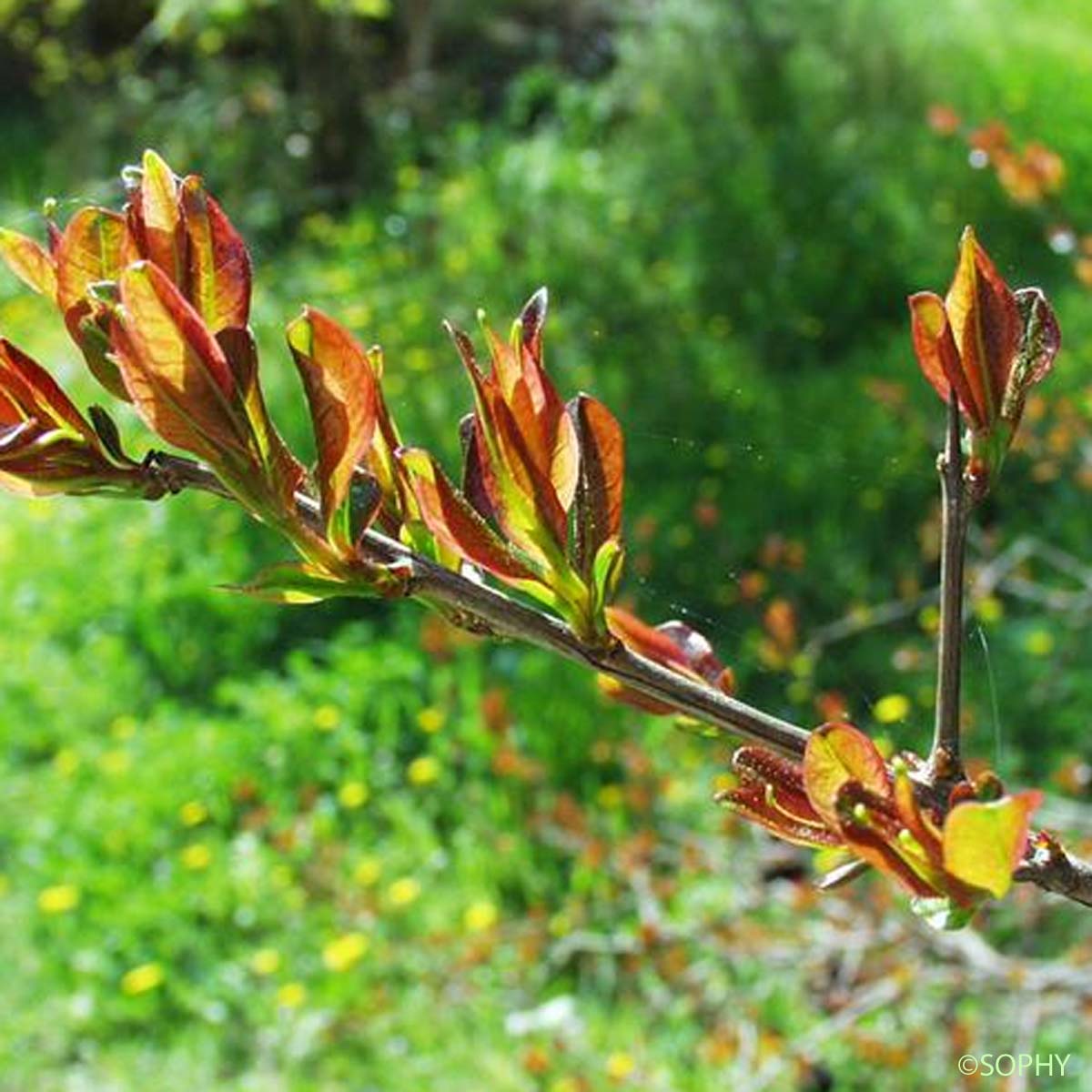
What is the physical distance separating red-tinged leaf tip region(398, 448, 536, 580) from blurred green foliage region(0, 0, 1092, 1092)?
43 cm

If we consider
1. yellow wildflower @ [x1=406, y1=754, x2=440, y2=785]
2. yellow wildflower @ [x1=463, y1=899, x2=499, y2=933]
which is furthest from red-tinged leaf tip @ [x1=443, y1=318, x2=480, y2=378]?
yellow wildflower @ [x1=406, y1=754, x2=440, y2=785]

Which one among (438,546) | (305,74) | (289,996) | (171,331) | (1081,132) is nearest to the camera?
(171,331)

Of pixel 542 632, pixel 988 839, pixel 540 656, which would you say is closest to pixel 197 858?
pixel 540 656

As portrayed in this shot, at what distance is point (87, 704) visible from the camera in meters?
3.72

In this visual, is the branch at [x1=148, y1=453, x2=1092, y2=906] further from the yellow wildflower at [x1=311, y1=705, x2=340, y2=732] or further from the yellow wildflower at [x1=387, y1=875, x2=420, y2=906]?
the yellow wildflower at [x1=311, y1=705, x2=340, y2=732]

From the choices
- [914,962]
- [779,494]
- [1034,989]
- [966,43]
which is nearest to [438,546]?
[1034,989]

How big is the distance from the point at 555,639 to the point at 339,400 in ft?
0.33

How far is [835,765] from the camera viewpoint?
0.49 metres

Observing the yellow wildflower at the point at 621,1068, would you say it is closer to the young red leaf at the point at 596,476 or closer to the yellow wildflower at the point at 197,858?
the yellow wildflower at the point at 197,858

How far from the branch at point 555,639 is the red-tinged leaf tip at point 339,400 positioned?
0.04 metres

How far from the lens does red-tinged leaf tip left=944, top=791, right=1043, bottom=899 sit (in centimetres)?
42

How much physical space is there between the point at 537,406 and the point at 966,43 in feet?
20.1

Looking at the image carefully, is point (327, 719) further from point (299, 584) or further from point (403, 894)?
point (299, 584)

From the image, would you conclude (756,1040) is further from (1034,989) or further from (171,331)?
(171,331)
